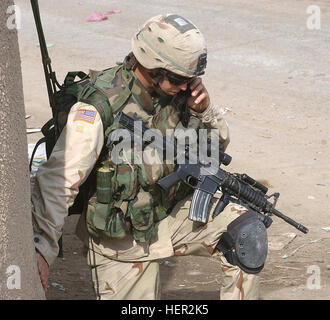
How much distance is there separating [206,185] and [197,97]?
0.42 m

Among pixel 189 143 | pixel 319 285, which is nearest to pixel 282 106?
pixel 319 285

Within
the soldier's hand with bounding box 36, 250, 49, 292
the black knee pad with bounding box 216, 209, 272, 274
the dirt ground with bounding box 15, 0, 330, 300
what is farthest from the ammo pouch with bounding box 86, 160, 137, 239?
the dirt ground with bounding box 15, 0, 330, 300

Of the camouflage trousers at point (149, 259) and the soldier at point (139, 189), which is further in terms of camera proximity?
the camouflage trousers at point (149, 259)

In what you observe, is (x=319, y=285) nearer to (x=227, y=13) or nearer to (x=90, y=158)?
(x=90, y=158)

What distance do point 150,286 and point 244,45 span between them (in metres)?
6.09

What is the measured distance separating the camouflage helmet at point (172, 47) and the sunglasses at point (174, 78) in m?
0.03

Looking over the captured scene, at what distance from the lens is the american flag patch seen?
3.45 metres

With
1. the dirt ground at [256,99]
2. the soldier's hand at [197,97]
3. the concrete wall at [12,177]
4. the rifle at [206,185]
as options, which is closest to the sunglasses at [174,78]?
the soldier's hand at [197,97]

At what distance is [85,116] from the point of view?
346cm

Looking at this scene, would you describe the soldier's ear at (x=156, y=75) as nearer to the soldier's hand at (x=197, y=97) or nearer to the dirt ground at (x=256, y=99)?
the soldier's hand at (x=197, y=97)

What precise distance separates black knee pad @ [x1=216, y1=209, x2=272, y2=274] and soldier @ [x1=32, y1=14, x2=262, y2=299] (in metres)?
0.02

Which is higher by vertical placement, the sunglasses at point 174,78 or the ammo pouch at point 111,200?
the sunglasses at point 174,78

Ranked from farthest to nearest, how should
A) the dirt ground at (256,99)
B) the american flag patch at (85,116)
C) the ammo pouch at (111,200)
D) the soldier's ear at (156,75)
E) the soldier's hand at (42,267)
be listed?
the dirt ground at (256,99), the soldier's ear at (156,75), the ammo pouch at (111,200), the american flag patch at (85,116), the soldier's hand at (42,267)

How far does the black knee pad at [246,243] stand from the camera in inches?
146
